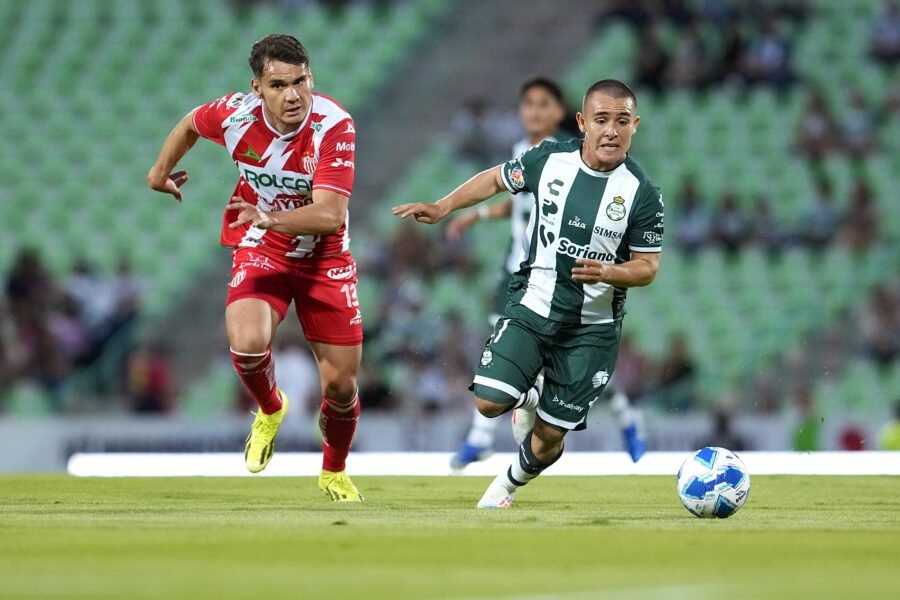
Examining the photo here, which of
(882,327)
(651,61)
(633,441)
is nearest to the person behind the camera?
(633,441)

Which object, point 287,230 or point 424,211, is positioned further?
point 287,230

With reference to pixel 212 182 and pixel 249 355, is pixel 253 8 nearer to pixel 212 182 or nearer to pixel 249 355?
pixel 212 182

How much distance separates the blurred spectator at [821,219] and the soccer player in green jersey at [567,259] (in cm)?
1014

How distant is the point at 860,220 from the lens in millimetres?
17359

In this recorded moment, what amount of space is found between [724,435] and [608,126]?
717 cm

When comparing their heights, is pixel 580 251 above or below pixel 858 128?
above

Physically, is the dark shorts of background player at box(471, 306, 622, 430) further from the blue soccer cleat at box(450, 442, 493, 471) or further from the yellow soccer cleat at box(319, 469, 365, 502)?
the blue soccer cleat at box(450, 442, 493, 471)

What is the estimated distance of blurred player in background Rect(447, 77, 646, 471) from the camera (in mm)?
10125

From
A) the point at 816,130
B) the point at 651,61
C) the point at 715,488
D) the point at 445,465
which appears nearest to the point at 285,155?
the point at 715,488

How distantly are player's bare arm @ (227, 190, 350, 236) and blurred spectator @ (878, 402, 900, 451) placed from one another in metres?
7.91

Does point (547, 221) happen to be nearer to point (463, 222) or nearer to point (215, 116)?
point (215, 116)

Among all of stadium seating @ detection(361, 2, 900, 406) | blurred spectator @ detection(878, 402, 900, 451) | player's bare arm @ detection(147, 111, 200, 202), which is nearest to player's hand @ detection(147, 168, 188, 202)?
player's bare arm @ detection(147, 111, 200, 202)

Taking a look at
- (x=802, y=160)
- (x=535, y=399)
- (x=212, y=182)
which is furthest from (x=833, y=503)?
(x=212, y=182)

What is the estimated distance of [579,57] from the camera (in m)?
19.6
